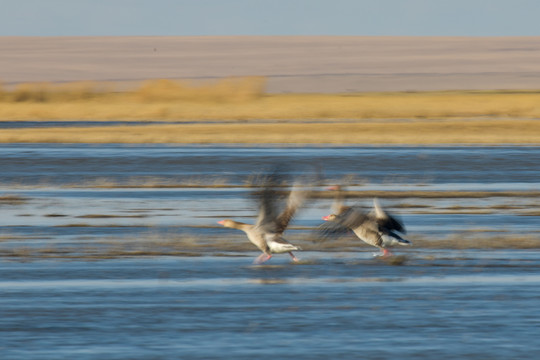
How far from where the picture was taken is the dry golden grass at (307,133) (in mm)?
38531

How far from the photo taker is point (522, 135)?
40.3 meters

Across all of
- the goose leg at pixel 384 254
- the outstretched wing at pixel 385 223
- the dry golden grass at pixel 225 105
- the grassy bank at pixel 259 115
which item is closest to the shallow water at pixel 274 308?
the goose leg at pixel 384 254

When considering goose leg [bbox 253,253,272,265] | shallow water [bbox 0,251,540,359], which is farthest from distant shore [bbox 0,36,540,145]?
shallow water [bbox 0,251,540,359]

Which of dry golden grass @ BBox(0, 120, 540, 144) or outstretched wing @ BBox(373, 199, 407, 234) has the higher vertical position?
dry golden grass @ BBox(0, 120, 540, 144)

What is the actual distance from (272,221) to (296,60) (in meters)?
117

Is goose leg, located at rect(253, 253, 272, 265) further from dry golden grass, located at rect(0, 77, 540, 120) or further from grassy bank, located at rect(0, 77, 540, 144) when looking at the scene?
dry golden grass, located at rect(0, 77, 540, 120)

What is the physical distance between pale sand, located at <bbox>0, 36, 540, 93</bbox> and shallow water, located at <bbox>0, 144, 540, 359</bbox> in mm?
70698

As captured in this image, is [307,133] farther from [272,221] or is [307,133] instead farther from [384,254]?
[272,221]

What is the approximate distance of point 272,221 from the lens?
12.5m

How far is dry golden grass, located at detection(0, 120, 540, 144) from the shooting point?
38531 mm

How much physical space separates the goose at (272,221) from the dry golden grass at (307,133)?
2521 centimetres

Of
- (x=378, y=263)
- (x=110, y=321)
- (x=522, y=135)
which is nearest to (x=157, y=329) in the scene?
(x=110, y=321)

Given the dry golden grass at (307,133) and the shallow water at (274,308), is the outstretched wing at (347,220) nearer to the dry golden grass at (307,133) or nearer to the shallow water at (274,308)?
the shallow water at (274,308)

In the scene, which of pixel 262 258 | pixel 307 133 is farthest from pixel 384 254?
pixel 307 133
